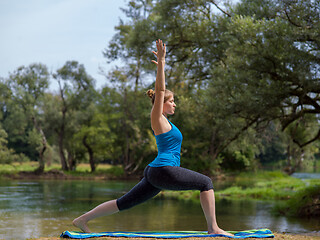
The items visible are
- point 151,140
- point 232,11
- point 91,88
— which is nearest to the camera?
point 232,11

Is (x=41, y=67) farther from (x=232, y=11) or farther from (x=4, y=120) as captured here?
(x=232, y=11)

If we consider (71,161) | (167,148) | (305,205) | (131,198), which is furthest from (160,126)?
(71,161)

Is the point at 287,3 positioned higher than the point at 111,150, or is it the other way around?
the point at 287,3

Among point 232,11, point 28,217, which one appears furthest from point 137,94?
point 28,217

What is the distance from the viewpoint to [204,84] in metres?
22.9

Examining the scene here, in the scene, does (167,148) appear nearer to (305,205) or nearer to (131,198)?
(131,198)

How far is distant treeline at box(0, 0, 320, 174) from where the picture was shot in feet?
42.8

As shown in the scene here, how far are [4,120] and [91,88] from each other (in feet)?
68.5

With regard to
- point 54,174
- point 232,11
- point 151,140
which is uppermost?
point 232,11

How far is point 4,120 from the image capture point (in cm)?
6003

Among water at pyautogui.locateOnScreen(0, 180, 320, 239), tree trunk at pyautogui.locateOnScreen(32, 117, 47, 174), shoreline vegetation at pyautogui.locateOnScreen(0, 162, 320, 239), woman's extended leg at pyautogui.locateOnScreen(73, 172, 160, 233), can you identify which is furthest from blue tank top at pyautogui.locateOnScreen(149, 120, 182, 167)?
tree trunk at pyautogui.locateOnScreen(32, 117, 47, 174)

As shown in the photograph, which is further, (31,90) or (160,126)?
(31,90)

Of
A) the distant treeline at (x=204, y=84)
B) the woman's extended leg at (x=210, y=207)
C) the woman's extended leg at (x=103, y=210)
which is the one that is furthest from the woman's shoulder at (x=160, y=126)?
the distant treeline at (x=204, y=84)

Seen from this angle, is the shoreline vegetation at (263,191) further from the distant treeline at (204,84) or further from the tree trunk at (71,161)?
the tree trunk at (71,161)
